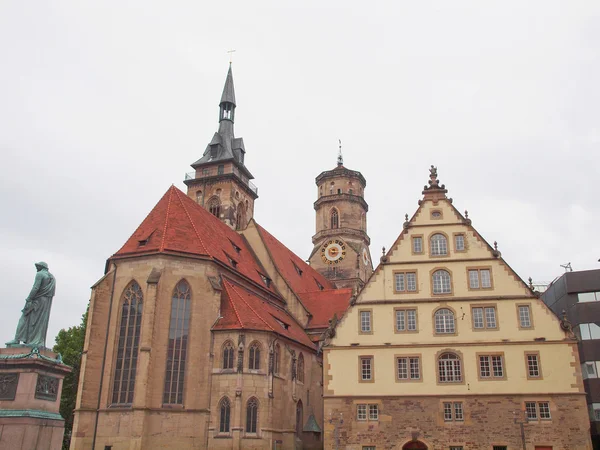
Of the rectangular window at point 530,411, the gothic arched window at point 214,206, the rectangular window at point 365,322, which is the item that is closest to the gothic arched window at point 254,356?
the rectangular window at point 365,322

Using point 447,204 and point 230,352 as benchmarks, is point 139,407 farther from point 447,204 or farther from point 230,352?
point 447,204

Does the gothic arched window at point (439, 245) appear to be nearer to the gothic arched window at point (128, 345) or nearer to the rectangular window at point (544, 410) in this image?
the rectangular window at point (544, 410)

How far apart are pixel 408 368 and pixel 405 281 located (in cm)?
458

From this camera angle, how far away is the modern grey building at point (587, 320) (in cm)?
3656

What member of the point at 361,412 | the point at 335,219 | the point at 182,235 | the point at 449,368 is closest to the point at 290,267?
the point at 335,219

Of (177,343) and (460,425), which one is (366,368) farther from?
(177,343)

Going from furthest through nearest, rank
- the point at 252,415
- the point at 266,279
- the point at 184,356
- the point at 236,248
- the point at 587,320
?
the point at 266,279 → the point at 236,248 → the point at 587,320 → the point at 184,356 → the point at 252,415

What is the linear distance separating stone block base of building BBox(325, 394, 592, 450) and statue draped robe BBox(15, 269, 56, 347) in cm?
1686

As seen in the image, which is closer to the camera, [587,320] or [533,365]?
[533,365]

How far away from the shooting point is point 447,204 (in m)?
33.2

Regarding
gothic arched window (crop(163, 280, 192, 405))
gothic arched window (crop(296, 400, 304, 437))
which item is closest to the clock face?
gothic arched window (crop(296, 400, 304, 437))

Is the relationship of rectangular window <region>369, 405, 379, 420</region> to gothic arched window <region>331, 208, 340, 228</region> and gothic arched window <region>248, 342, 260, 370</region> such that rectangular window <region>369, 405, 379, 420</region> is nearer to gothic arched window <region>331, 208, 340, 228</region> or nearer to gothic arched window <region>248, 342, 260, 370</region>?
gothic arched window <region>248, 342, 260, 370</region>

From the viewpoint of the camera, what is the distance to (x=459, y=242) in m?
32.4

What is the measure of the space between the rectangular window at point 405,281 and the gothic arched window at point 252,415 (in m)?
9.92
